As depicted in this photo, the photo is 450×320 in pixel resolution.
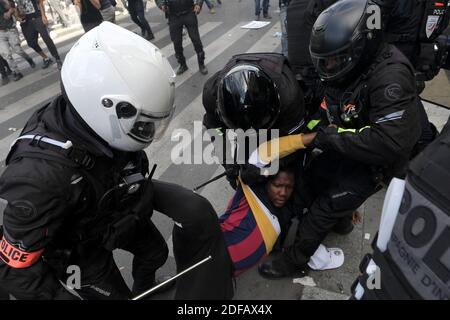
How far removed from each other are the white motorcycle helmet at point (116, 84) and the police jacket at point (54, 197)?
9cm

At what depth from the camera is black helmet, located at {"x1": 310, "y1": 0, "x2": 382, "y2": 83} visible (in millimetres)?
1841

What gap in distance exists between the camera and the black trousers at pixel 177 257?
5.74 ft

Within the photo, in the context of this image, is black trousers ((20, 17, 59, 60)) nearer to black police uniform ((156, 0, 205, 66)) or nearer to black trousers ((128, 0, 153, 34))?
black trousers ((128, 0, 153, 34))

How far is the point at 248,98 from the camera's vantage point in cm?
189

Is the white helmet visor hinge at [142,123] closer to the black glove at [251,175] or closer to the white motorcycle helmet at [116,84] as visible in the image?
the white motorcycle helmet at [116,84]

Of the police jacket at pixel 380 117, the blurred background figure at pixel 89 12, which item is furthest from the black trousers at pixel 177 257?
the blurred background figure at pixel 89 12

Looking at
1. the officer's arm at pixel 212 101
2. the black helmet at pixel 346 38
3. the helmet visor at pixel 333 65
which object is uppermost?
the black helmet at pixel 346 38

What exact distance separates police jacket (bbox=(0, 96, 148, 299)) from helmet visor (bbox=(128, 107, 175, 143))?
0.49ft

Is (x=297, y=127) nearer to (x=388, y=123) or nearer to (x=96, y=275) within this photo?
(x=388, y=123)

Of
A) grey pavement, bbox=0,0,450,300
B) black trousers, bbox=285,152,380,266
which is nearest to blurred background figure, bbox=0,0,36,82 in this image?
grey pavement, bbox=0,0,450,300

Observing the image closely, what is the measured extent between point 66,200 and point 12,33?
20.4ft

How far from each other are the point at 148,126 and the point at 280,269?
1355 millimetres
